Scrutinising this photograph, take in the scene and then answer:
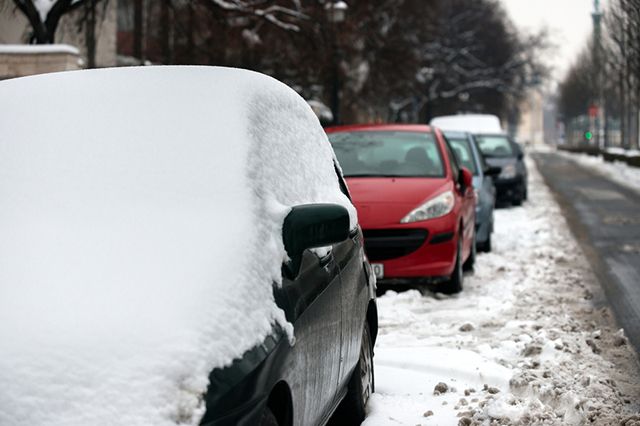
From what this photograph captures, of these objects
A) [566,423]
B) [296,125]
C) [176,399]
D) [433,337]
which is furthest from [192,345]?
[433,337]

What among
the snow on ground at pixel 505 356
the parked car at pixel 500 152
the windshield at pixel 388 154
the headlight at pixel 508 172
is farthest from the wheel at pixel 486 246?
the headlight at pixel 508 172

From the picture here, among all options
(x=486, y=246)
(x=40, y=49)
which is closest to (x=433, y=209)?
(x=486, y=246)

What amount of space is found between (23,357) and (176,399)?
0.41 metres

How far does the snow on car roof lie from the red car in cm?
1301

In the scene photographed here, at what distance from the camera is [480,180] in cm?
1466

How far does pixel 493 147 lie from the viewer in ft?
78.7

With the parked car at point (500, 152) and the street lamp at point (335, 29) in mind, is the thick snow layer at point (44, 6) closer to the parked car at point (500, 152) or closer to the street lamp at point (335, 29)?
the parked car at point (500, 152)

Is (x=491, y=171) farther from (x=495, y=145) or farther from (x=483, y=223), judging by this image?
(x=495, y=145)

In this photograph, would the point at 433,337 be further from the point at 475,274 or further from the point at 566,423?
the point at 475,274

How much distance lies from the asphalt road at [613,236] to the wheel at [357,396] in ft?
8.89

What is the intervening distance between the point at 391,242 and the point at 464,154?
7025mm

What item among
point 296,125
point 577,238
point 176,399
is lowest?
point 577,238

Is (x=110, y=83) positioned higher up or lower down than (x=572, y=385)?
higher up

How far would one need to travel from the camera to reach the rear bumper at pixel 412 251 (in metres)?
9.58
